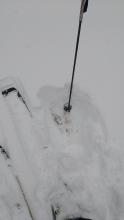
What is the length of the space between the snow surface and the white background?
18 centimetres

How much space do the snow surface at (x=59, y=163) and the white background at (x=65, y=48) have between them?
18cm

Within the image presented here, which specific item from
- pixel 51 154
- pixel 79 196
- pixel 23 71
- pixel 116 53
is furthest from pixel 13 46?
pixel 79 196

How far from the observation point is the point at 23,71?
7.72 ft

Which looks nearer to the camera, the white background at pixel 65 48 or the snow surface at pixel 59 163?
the snow surface at pixel 59 163

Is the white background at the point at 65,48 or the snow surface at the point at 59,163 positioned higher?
the white background at the point at 65,48

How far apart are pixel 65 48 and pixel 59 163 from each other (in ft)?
4.94

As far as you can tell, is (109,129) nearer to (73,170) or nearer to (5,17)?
(73,170)

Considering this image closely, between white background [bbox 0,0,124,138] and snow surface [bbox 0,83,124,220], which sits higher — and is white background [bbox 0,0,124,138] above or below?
above

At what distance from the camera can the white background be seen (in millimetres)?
2237

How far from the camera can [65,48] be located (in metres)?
2.63

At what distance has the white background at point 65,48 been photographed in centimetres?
224

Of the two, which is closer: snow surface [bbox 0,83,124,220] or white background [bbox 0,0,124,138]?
snow surface [bbox 0,83,124,220]

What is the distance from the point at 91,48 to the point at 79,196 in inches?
71.3

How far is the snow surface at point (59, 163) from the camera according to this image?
1604 mm
